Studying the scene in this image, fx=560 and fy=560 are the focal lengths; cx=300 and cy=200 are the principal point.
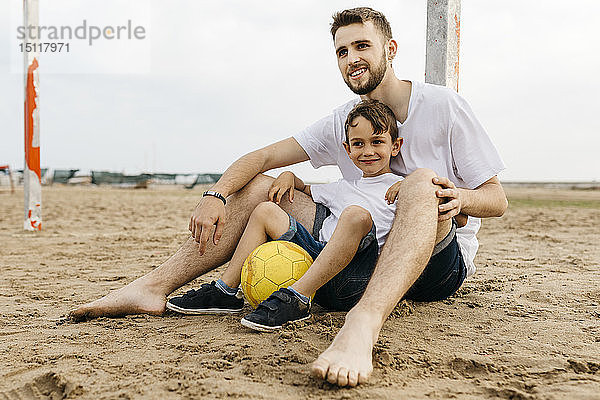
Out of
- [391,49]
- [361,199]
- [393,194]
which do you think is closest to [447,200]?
[393,194]

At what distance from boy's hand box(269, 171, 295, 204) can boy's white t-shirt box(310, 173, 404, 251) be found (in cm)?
14

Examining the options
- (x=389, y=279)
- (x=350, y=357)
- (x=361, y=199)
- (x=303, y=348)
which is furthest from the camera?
(x=361, y=199)

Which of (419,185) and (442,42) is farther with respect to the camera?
(442,42)

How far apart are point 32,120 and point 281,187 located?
5.29m

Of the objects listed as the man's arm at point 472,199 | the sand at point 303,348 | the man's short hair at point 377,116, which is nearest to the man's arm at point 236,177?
the sand at point 303,348

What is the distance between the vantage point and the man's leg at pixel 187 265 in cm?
271

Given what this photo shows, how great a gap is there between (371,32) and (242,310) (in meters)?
1.52

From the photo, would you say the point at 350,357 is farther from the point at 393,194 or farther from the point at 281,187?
the point at 281,187

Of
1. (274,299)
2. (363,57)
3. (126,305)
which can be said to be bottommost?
(126,305)

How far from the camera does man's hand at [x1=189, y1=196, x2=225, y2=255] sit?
263 centimetres

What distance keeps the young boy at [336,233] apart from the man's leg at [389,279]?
0.23 meters

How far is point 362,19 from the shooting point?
109 inches

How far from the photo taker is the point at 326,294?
2.57 m

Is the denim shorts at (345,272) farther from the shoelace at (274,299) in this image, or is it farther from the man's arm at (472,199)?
the man's arm at (472,199)
